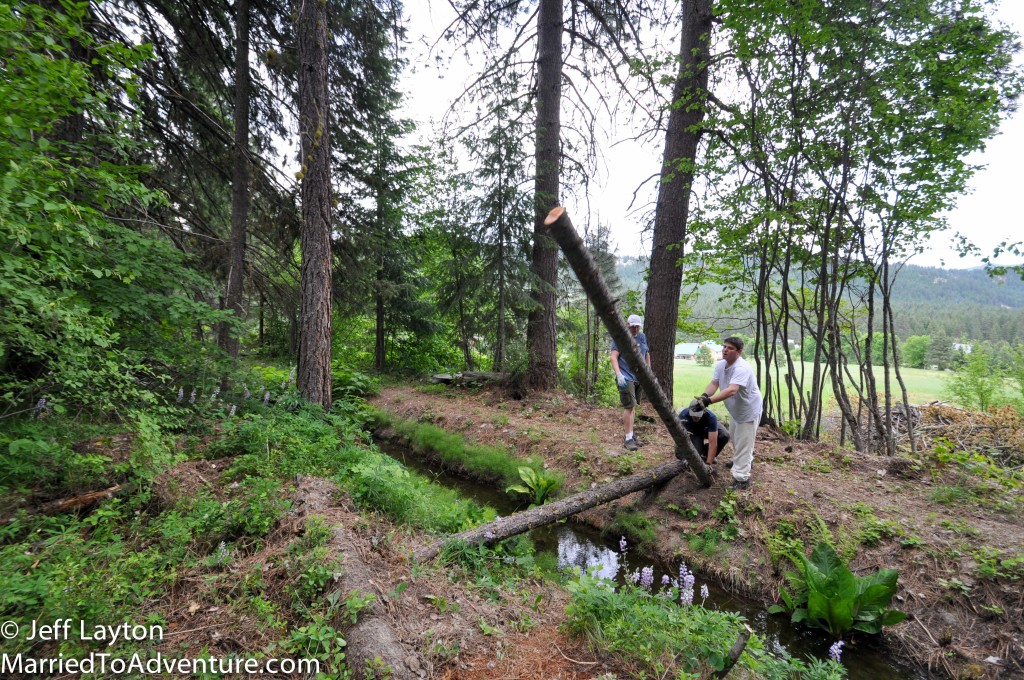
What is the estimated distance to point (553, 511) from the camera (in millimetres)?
4797

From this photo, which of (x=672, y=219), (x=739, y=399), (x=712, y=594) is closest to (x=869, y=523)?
(x=739, y=399)

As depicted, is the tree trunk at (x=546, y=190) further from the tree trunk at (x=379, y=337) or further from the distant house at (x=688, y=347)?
the tree trunk at (x=379, y=337)

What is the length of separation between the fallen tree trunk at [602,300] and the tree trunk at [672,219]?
4276mm

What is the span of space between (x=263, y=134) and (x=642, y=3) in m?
9.10

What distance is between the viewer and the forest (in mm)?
2764

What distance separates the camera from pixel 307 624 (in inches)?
99.0

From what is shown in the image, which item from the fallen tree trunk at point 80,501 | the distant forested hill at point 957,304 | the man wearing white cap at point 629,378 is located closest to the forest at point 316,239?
the fallen tree trunk at point 80,501

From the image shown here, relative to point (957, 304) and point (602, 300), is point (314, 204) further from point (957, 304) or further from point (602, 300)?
point (957, 304)

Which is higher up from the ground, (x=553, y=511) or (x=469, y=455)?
(x=553, y=511)

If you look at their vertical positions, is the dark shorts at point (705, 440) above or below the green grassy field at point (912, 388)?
above

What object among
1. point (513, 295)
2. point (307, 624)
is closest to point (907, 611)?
point (307, 624)

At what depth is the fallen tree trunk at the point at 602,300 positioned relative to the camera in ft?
8.31

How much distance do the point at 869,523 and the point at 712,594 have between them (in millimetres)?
1948

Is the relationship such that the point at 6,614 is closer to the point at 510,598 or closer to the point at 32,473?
the point at 32,473
